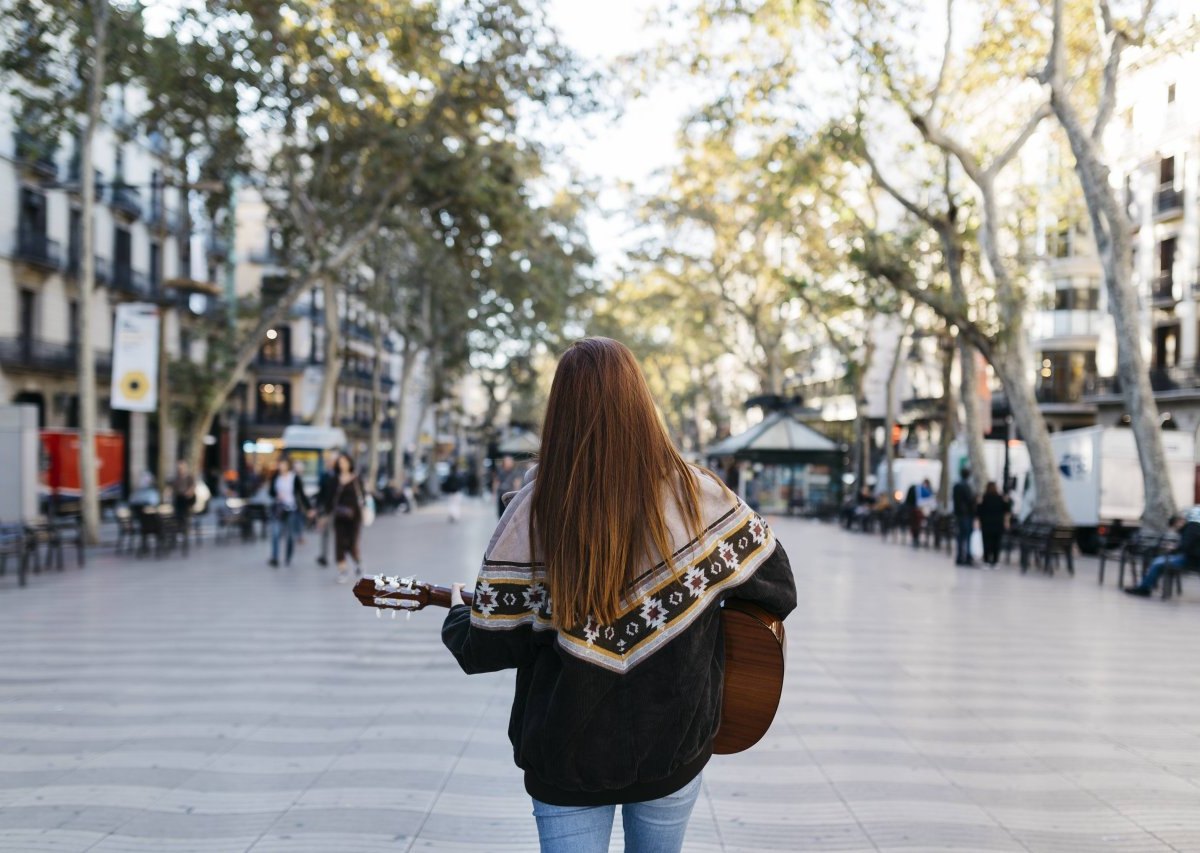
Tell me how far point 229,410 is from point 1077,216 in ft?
111

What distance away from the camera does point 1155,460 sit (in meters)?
17.3

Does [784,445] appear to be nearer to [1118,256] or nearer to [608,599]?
[1118,256]

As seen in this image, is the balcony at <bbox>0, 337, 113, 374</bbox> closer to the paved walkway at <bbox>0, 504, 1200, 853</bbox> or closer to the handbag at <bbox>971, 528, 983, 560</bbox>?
the paved walkway at <bbox>0, 504, 1200, 853</bbox>

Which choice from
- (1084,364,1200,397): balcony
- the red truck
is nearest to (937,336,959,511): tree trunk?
(1084,364,1200,397): balcony

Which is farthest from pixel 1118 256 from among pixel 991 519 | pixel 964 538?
pixel 964 538

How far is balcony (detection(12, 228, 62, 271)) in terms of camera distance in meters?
30.2

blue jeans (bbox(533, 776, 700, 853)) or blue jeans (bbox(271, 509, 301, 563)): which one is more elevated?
blue jeans (bbox(533, 776, 700, 853))

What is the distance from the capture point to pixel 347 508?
13562 millimetres

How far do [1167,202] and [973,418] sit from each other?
1572cm

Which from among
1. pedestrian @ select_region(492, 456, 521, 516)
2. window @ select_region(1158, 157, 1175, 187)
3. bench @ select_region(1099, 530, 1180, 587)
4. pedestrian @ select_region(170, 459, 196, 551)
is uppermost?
window @ select_region(1158, 157, 1175, 187)

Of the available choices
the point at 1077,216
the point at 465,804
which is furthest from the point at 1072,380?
the point at 465,804

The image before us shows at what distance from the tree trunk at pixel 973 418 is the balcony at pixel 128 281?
26191 mm

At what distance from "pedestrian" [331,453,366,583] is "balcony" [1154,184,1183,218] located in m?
30.2

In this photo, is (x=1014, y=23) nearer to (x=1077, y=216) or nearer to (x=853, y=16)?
(x=853, y=16)
